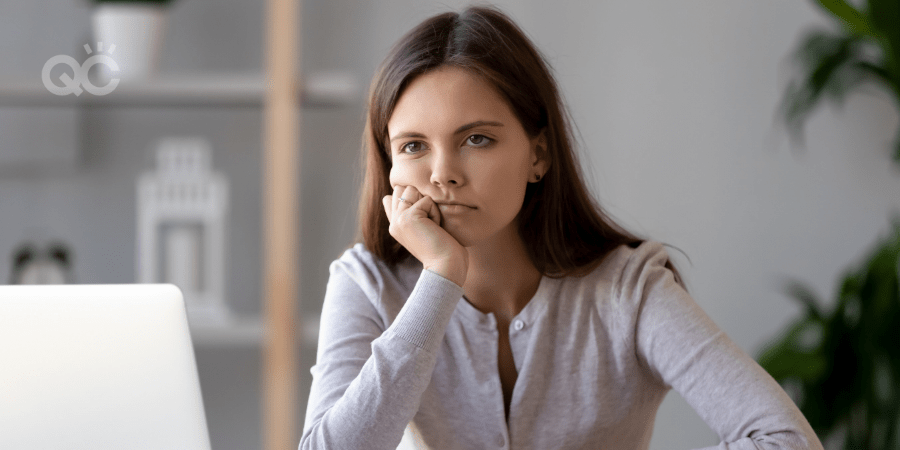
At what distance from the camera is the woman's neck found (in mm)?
1053

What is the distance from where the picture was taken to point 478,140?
36.6 inches

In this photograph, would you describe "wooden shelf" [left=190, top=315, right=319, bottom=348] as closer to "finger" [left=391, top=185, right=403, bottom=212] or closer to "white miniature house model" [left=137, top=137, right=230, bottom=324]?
"white miniature house model" [left=137, top=137, right=230, bottom=324]

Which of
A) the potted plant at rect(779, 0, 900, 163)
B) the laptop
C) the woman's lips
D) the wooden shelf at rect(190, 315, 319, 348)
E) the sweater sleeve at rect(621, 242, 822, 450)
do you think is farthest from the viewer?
the wooden shelf at rect(190, 315, 319, 348)

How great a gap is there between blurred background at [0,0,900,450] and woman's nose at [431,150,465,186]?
118 cm

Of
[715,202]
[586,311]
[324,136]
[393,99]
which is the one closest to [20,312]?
[393,99]

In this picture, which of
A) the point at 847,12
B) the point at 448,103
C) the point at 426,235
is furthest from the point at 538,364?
the point at 847,12

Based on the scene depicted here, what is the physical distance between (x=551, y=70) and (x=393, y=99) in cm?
22

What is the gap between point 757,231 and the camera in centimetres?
208

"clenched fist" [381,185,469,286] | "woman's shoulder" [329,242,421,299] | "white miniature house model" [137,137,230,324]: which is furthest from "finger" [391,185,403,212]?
"white miniature house model" [137,137,230,324]

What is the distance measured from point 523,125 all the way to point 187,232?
3.98 ft

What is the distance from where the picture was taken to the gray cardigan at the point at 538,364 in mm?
863

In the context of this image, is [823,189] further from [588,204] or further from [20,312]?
[20,312]

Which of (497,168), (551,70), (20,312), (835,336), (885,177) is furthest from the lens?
(885,177)

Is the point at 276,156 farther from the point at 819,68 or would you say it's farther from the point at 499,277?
the point at 819,68
